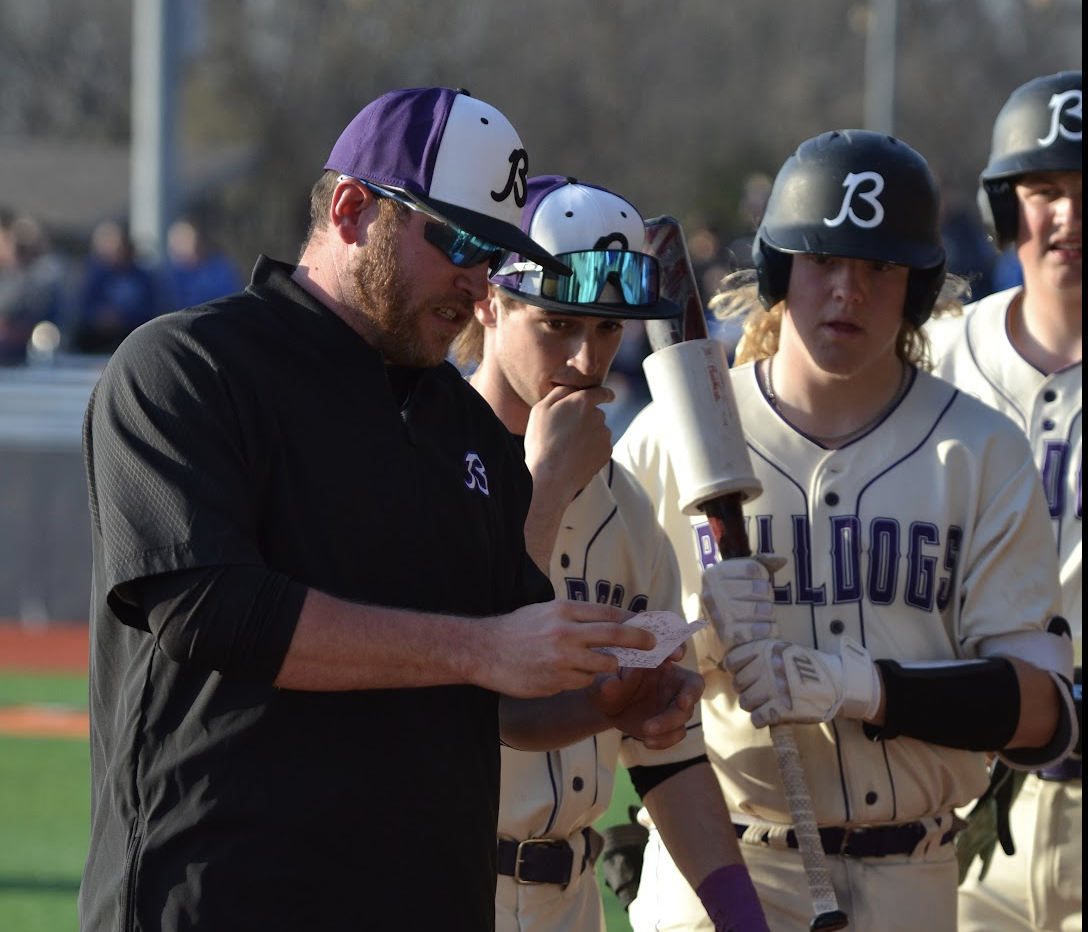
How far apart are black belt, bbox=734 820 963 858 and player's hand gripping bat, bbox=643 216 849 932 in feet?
0.34

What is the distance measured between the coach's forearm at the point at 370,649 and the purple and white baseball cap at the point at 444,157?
0.73 metres

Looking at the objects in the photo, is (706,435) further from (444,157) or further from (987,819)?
(987,819)

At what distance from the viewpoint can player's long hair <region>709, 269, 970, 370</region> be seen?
4.62 m

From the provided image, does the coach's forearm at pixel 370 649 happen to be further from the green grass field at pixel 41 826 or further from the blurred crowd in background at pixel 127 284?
the blurred crowd in background at pixel 127 284

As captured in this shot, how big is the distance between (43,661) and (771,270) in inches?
400

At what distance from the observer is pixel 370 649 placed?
2.85 meters

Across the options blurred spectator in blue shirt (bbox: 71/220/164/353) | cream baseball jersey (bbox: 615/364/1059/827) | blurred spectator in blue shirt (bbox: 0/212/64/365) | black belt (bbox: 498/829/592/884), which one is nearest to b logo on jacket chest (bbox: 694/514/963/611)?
cream baseball jersey (bbox: 615/364/1059/827)

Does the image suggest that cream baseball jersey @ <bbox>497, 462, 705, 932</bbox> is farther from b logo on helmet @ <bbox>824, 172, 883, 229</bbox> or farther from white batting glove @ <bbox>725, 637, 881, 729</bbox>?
b logo on helmet @ <bbox>824, 172, 883, 229</bbox>

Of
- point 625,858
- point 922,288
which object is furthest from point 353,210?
point 625,858

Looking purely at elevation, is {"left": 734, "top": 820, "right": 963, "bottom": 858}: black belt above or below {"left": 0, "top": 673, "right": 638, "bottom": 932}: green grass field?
above

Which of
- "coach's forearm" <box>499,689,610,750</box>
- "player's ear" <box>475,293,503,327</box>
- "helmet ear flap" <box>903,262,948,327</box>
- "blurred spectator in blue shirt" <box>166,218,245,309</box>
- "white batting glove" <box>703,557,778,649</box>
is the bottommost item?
"coach's forearm" <box>499,689,610,750</box>

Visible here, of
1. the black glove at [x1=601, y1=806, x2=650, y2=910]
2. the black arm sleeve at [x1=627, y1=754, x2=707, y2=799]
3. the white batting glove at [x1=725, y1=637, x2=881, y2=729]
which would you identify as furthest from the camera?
the black glove at [x1=601, y1=806, x2=650, y2=910]

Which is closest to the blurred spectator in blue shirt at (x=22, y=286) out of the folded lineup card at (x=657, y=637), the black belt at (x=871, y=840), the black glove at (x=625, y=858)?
the black glove at (x=625, y=858)

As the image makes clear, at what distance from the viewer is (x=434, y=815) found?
306 centimetres
